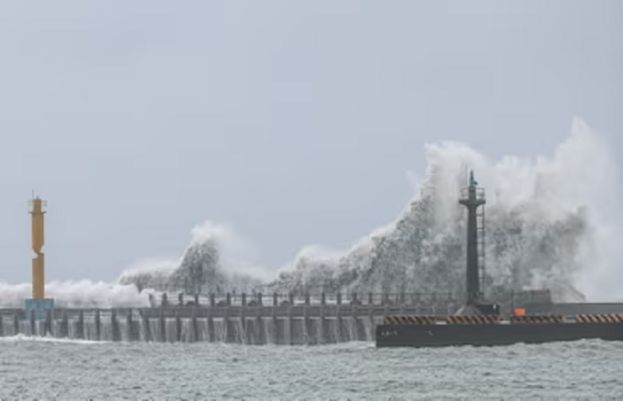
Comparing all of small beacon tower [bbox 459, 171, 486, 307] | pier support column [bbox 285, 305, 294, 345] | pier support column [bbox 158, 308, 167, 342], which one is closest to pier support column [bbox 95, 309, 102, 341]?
pier support column [bbox 158, 308, 167, 342]

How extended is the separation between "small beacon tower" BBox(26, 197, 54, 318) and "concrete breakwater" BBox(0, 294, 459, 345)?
2.39 feet

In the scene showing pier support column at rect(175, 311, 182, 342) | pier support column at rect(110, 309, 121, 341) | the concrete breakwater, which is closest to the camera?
the concrete breakwater

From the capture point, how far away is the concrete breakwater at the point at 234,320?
95812mm

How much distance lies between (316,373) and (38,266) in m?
37.8

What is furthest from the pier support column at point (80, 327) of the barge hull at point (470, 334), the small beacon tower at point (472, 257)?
the small beacon tower at point (472, 257)

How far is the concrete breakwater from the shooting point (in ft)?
314

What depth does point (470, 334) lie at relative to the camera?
83.6 meters

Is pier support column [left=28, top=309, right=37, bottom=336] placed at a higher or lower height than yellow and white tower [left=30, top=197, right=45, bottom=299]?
lower

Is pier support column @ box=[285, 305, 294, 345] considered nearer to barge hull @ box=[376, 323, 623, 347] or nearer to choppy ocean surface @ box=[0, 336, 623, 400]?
choppy ocean surface @ box=[0, 336, 623, 400]

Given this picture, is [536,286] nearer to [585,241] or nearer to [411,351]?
[585,241]

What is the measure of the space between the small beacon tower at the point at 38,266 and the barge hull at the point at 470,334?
27.2 meters

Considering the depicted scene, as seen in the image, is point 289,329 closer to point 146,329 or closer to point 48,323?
point 146,329

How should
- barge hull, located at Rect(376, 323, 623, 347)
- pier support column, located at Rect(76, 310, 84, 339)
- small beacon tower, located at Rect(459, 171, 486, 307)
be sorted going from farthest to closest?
1. pier support column, located at Rect(76, 310, 84, 339)
2. small beacon tower, located at Rect(459, 171, 486, 307)
3. barge hull, located at Rect(376, 323, 623, 347)

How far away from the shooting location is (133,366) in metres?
76.9
